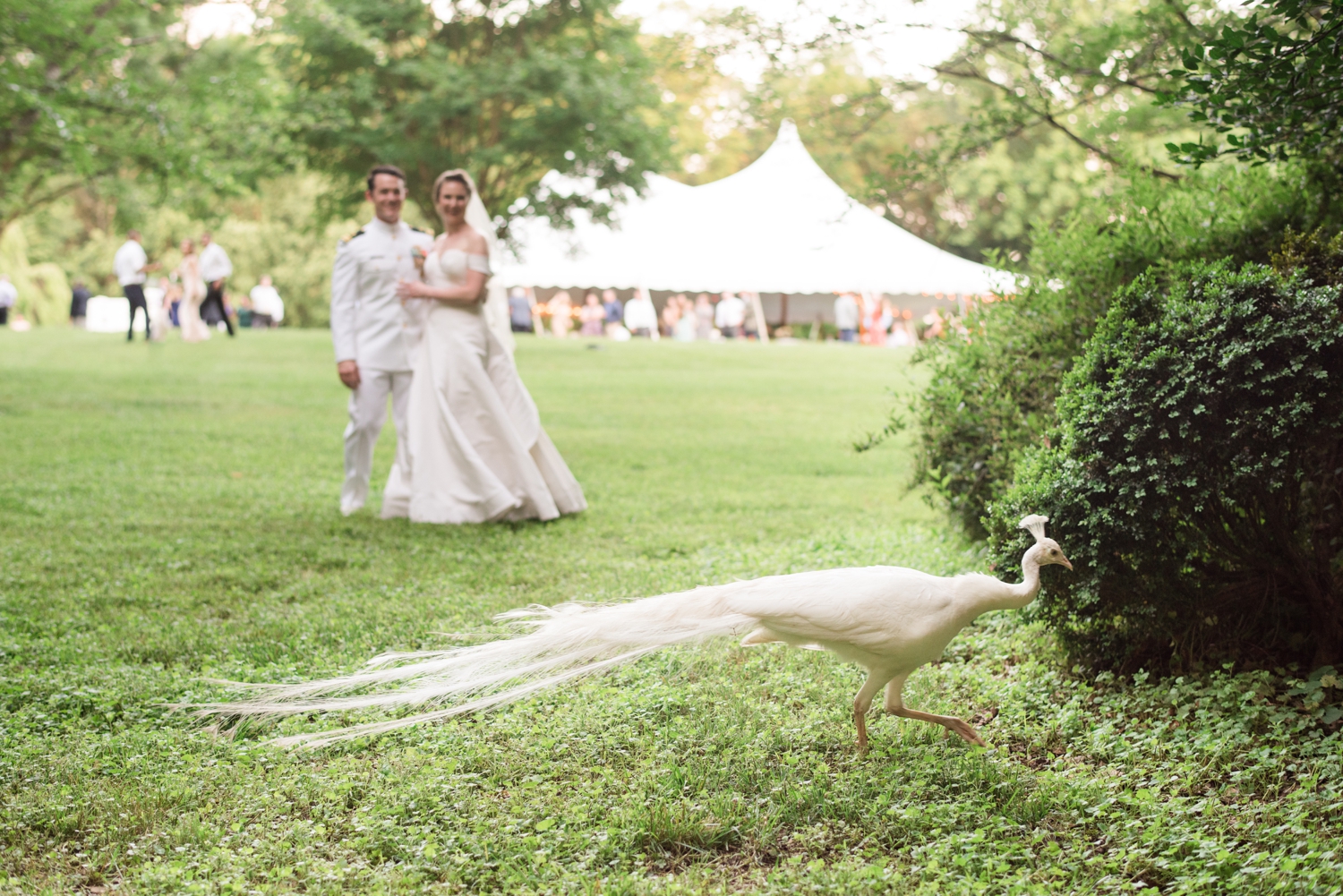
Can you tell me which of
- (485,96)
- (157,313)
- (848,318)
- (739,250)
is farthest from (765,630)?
(157,313)

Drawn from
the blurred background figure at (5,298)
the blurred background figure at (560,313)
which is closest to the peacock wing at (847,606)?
the blurred background figure at (560,313)

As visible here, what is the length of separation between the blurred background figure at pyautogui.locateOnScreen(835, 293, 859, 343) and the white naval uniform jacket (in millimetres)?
27918

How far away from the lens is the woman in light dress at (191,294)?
25959 millimetres

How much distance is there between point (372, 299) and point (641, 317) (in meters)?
27.3

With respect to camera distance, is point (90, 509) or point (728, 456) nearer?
point (90, 509)

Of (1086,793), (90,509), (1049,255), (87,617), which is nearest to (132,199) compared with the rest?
(90,509)

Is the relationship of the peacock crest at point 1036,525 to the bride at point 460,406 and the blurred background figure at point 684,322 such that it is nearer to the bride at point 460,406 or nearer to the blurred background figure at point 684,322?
the bride at point 460,406

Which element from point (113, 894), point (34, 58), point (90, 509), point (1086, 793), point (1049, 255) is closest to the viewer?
point (113, 894)

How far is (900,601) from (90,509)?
24.2ft

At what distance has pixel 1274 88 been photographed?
4.76 m

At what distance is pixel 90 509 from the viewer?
30.1ft

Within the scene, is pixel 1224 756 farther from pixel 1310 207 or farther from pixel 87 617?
pixel 87 617

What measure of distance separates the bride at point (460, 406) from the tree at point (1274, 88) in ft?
17.3

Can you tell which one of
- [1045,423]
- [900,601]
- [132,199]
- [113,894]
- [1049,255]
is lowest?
[113,894]
